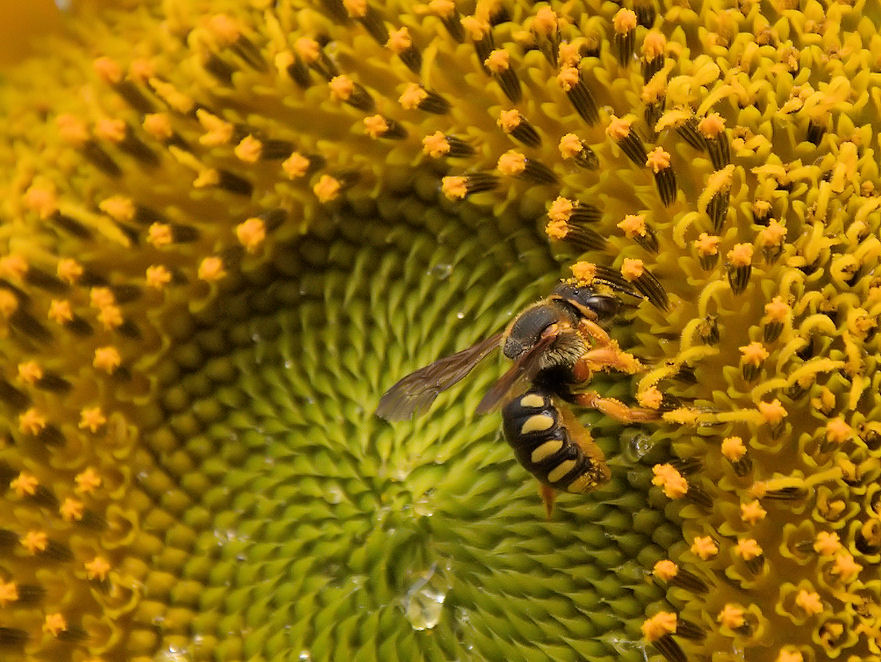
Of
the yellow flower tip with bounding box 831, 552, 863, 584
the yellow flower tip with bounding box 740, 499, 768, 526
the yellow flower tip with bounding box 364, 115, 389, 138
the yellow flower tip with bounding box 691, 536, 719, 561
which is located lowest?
the yellow flower tip with bounding box 831, 552, 863, 584

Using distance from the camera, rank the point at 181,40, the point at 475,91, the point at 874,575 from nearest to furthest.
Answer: the point at 874,575
the point at 475,91
the point at 181,40

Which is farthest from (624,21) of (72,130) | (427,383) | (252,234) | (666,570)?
(72,130)

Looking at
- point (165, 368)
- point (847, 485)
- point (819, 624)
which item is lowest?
point (819, 624)

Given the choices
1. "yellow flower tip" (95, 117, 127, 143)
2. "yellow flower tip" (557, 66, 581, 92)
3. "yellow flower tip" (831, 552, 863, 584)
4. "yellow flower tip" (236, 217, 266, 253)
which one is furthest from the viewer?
"yellow flower tip" (95, 117, 127, 143)

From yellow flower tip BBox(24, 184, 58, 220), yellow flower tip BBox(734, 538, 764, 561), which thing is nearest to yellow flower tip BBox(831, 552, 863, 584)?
yellow flower tip BBox(734, 538, 764, 561)

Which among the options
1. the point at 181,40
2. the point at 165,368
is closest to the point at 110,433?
the point at 165,368

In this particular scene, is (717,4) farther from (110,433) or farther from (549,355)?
(110,433)

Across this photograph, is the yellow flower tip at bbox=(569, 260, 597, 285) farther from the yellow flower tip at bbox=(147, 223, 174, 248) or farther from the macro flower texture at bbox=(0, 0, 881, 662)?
the yellow flower tip at bbox=(147, 223, 174, 248)
